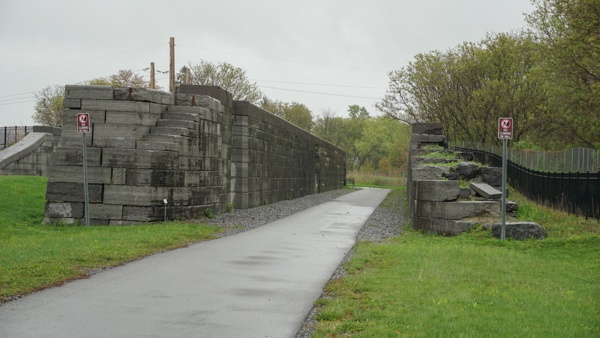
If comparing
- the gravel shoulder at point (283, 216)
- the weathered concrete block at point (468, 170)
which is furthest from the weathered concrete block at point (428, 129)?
the weathered concrete block at point (468, 170)

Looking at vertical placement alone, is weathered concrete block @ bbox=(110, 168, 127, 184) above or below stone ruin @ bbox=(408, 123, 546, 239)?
above

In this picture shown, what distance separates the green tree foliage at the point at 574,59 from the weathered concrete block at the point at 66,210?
673 inches

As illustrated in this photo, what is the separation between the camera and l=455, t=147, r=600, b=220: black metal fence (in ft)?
59.4

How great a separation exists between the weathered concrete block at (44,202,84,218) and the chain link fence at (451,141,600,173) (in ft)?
51.4

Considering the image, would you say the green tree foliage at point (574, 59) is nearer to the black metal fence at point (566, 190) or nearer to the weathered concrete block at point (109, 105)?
the black metal fence at point (566, 190)

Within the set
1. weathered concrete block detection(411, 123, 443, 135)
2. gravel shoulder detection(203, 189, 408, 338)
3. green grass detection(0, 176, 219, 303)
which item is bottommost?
gravel shoulder detection(203, 189, 408, 338)

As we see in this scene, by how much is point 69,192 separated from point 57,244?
4.91 metres

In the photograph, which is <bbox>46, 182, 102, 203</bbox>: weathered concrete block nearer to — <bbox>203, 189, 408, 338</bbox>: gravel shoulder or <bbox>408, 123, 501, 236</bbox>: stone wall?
<bbox>203, 189, 408, 338</bbox>: gravel shoulder

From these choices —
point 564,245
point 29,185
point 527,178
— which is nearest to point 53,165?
point 29,185

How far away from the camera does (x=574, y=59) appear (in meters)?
30.2

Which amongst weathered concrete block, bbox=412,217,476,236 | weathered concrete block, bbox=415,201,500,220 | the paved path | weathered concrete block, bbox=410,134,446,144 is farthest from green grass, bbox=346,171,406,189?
the paved path

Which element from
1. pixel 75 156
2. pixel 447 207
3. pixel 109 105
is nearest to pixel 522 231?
pixel 447 207

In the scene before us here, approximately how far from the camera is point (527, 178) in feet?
86.3

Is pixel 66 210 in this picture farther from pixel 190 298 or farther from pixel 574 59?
pixel 574 59
